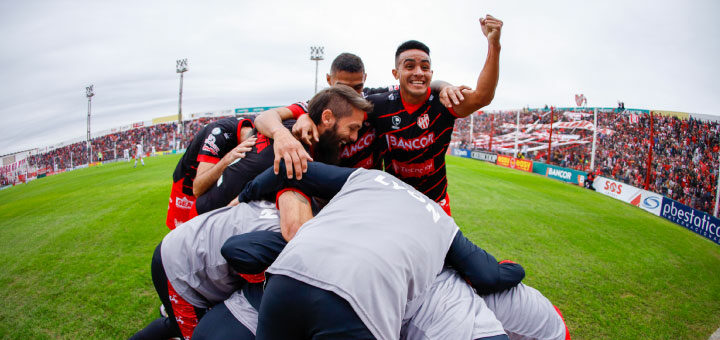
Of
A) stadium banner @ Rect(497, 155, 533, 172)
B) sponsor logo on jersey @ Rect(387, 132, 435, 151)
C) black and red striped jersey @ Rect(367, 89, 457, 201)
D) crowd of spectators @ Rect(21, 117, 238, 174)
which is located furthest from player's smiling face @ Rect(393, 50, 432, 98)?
crowd of spectators @ Rect(21, 117, 238, 174)

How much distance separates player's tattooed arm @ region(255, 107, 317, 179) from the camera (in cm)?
198

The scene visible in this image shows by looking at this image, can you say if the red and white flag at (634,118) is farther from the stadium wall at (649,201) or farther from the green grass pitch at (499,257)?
the green grass pitch at (499,257)

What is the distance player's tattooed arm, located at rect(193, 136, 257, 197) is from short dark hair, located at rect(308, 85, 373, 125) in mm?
578

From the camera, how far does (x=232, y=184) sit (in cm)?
257

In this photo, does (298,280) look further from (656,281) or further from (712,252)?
(712,252)

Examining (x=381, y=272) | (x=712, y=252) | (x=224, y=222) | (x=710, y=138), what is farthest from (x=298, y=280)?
(x=710, y=138)

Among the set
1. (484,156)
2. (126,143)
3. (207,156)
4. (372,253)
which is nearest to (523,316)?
(372,253)

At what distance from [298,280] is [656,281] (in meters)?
7.68

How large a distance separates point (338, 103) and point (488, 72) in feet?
4.51

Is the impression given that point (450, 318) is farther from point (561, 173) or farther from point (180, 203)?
point (561, 173)

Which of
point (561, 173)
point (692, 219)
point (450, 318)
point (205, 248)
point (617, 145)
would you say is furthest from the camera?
point (561, 173)

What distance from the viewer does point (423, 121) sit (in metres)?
3.49

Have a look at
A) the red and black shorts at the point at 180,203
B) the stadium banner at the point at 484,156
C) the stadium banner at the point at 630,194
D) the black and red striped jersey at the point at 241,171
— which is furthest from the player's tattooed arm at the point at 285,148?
the stadium banner at the point at 484,156

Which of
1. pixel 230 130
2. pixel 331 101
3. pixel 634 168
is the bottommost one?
pixel 634 168
